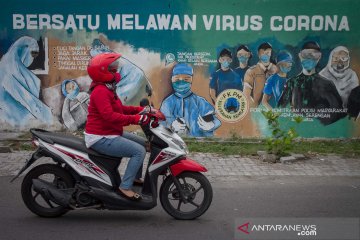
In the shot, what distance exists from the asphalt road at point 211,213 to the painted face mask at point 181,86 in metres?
3.13

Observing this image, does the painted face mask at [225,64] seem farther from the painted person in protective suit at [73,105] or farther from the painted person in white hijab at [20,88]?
the painted person in white hijab at [20,88]

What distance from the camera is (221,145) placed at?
1026 centimetres

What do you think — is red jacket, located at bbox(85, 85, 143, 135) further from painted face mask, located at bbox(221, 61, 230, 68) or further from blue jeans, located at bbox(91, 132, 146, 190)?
painted face mask, located at bbox(221, 61, 230, 68)

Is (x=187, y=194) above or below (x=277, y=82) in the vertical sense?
below

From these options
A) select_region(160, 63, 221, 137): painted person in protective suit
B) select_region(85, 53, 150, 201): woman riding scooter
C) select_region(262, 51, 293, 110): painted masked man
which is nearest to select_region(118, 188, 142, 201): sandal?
select_region(85, 53, 150, 201): woman riding scooter

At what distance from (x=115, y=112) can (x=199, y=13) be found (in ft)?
16.9

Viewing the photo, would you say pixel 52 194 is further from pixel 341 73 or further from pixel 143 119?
pixel 341 73

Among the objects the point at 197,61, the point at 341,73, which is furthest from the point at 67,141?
the point at 341,73

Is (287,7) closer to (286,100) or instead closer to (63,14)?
(286,100)

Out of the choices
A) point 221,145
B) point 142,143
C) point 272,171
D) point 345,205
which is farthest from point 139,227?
point 221,145

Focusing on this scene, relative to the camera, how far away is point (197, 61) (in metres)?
10.5

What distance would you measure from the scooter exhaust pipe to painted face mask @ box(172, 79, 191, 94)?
16.7 feet

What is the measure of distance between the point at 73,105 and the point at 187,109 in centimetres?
225

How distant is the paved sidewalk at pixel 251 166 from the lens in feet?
27.3
